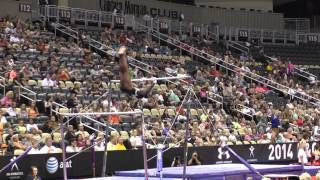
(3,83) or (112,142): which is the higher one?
(3,83)

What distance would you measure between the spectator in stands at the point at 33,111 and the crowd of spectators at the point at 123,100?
0.03 metres

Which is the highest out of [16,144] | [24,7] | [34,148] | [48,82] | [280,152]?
[24,7]

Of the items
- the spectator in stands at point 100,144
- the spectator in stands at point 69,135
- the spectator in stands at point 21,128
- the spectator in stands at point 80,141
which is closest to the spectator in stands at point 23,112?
the spectator in stands at point 21,128

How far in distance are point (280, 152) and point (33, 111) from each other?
8863 millimetres

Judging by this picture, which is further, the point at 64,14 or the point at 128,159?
the point at 64,14

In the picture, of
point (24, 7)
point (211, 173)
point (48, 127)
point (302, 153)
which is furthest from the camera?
point (24, 7)

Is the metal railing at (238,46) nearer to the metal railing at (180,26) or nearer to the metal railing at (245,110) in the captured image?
the metal railing at (180,26)

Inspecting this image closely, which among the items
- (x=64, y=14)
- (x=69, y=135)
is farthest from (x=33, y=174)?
(x=64, y=14)

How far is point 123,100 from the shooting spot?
2191 centimetres

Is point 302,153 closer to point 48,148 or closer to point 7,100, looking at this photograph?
point 48,148

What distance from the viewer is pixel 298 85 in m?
32.8

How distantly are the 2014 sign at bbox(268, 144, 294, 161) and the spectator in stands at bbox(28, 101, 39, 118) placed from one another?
8.10 m

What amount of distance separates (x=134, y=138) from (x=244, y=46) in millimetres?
18940

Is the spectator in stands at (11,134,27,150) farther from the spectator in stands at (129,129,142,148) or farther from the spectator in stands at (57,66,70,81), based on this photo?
the spectator in stands at (57,66,70,81)
